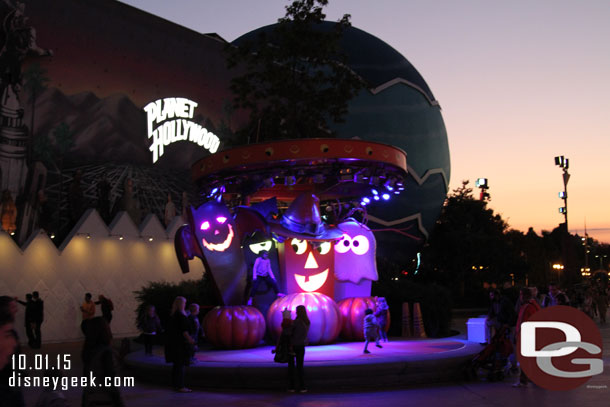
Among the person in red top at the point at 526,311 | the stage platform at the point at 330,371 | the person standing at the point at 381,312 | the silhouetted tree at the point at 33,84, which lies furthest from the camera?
the silhouetted tree at the point at 33,84

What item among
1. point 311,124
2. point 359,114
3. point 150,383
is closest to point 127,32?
point 311,124

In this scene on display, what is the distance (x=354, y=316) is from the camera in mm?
17203

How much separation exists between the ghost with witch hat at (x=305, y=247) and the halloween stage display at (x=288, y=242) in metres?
0.02

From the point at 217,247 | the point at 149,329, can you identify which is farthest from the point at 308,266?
the point at 149,329

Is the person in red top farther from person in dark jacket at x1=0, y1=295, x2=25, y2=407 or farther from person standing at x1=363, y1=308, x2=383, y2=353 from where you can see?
person in dark jacket at x1=0, y1=295, x2=25, y2=407

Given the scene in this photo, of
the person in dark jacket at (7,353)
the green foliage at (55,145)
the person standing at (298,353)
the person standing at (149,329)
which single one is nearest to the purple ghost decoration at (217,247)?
the person standing at (149,329)

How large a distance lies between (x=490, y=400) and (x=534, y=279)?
6740cm

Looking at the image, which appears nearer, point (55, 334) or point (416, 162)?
point (55, 334)

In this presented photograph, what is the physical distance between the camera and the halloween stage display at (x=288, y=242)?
1588 centimetres

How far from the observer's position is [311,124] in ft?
85.2

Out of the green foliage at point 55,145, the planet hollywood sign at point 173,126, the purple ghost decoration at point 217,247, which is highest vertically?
the planet hollywood sign at point 173,126

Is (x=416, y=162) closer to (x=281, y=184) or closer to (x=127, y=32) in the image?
(x=127, y=32)

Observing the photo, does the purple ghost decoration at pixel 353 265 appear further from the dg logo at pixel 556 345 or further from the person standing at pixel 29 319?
the person standing at pixel 29 319

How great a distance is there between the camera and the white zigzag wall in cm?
2250
